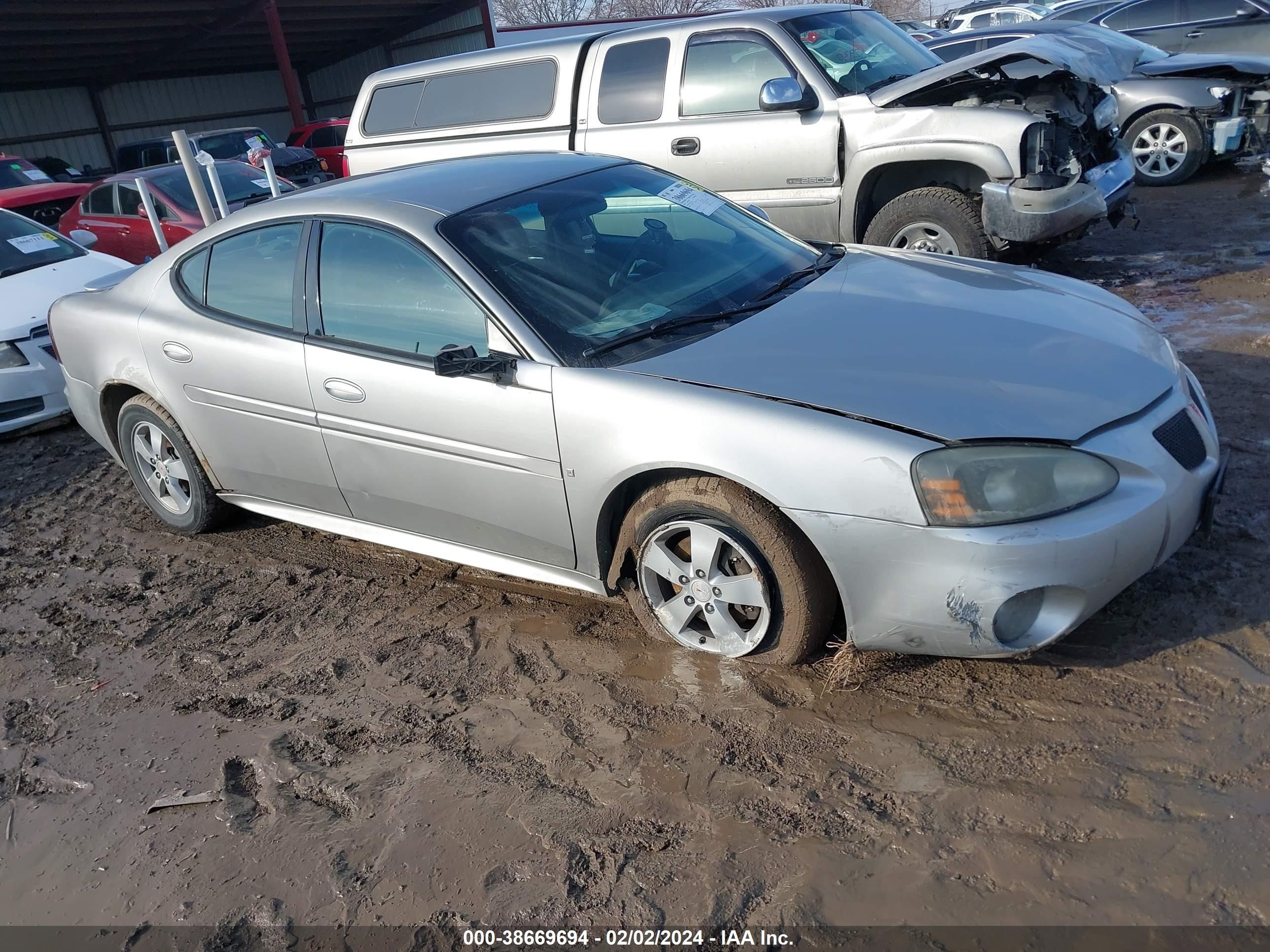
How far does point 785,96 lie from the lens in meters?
6.34

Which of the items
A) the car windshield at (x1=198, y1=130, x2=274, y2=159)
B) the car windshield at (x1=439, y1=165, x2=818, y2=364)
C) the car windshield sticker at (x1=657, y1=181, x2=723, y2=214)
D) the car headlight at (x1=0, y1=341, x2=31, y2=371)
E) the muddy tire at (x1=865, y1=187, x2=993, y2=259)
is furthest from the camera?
the car windshield at (x1=198, y1=130, x2=274, y2=159)

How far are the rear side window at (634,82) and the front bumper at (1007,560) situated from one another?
505 centimetres

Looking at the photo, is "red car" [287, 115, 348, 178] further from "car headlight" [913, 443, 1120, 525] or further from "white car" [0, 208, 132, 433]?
"car headlight" [913, 443, 1120, 525]

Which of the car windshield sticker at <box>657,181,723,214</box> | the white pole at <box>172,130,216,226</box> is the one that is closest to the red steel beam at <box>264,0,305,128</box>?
the white pole at <box>172,130,216,226</box>

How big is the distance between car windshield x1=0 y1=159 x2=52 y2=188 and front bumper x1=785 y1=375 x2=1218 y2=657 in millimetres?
13704

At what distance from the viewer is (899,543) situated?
274cm

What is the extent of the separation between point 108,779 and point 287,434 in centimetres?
142

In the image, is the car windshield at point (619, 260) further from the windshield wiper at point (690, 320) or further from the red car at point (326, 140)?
the red car at point (326, 140)

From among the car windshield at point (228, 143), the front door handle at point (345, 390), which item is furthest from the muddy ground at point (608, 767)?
the car windshield at point (228, 143)

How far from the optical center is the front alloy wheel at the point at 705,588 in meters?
3.06

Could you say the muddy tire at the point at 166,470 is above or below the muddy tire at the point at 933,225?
below

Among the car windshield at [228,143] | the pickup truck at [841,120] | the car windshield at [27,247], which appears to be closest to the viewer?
the pickup truck at [841,120]

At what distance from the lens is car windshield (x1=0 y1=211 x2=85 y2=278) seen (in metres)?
7.41

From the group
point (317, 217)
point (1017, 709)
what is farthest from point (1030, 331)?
point (317, 217)
